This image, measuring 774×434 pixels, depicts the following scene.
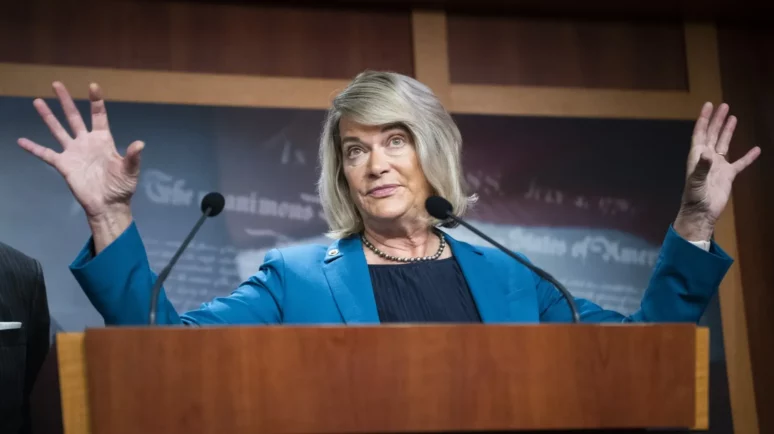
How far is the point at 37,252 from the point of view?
10.6 feet

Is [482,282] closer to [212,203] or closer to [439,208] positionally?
[439,208]

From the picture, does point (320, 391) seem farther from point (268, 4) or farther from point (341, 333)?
point (268, 4)

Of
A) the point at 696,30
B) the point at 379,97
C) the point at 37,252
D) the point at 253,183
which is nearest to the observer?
the point at 379,97

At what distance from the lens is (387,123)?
225cm

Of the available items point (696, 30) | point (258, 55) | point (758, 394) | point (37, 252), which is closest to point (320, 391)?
point (37, 252)

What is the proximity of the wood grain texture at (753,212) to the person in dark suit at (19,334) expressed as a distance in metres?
2.59

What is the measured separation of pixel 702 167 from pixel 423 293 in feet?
2.16

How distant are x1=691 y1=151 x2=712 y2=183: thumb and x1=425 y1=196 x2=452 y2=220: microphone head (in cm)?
53

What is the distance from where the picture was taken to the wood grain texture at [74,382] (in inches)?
52.9

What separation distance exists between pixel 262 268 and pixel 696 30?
8.75ft

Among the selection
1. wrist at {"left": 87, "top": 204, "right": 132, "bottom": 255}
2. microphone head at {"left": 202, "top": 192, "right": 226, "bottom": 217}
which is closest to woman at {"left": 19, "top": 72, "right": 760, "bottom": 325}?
wrist at {"left": 87, "top": 204, "right": 132, "bottom": 255}

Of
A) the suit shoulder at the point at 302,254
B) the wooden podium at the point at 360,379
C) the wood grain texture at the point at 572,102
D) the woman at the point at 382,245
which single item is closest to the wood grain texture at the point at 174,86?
the wood grain texture at the point at 572,102

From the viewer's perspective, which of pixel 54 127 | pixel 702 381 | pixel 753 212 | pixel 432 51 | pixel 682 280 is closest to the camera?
pixel 702 381

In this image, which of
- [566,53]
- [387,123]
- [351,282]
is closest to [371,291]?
[351,282]
